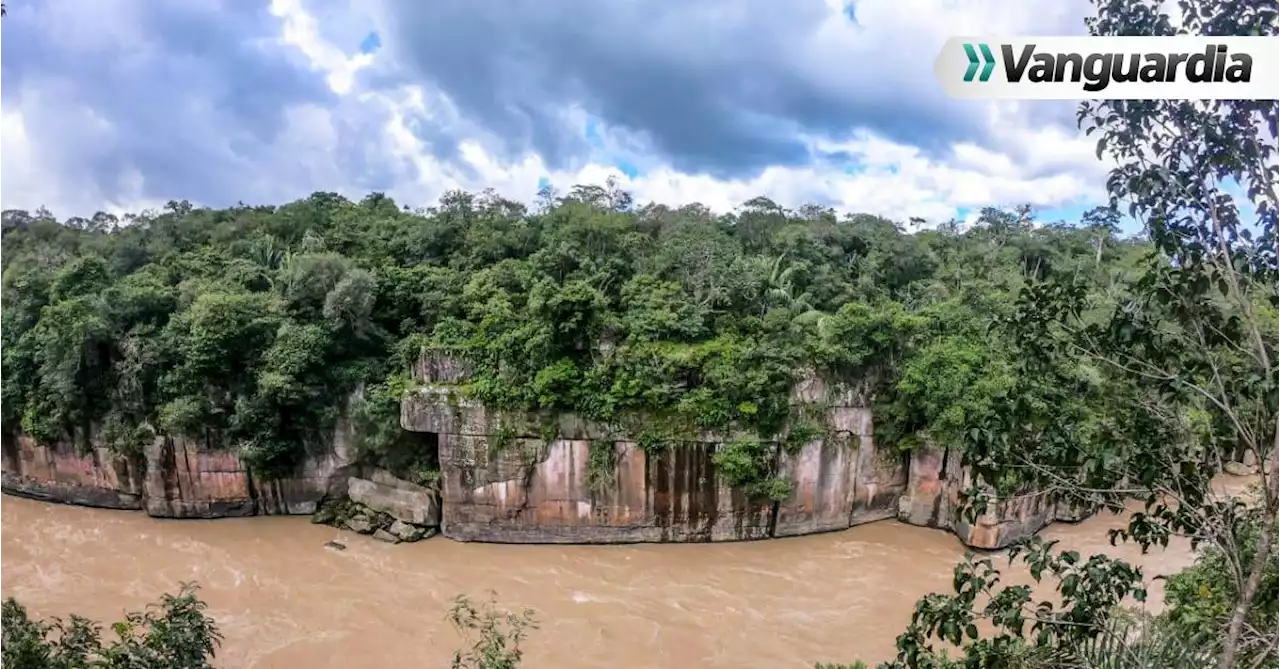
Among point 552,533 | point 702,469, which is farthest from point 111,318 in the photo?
point 702,469

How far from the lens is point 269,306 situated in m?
15.3

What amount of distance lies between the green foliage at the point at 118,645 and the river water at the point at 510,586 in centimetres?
647

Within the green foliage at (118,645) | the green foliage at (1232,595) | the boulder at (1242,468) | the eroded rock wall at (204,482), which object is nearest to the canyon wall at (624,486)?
the eroded rock wall at (204,482)

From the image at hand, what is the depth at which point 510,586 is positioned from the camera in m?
12.4

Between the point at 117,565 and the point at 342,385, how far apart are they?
17.7 ft

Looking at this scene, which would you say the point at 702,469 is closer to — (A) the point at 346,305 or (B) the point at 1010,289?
(A) the point at 346,305

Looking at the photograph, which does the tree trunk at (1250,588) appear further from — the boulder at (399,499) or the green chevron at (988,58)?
the boulder at (399,499)

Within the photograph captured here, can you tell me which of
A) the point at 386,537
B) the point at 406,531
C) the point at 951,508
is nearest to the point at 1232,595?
the point at 951,508

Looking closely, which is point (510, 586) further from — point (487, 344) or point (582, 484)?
point (487, 344)

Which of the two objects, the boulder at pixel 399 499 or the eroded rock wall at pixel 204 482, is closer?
the boulder at pixel 399 499

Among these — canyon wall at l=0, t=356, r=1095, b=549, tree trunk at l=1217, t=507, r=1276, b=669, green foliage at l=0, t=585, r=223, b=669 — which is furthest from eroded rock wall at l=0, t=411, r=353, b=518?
tree trunk at l=1217, t=507, r=1276, b=669

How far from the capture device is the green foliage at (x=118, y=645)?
3.95 m

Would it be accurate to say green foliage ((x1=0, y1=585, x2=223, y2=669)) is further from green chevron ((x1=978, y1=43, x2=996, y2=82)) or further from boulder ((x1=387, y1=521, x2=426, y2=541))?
boulder ((x1=387, y1=521, x2=426, y2=541))

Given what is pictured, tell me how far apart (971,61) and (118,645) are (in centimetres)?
600
